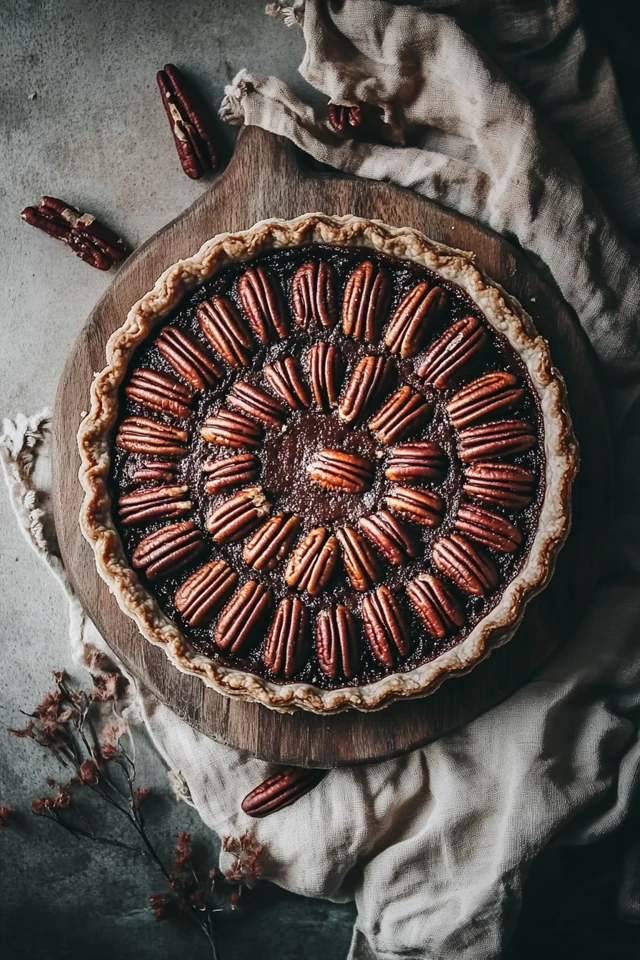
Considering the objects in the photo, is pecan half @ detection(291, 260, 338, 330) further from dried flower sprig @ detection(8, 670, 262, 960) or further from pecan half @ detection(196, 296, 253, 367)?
dried flower sprig @ detection(8, 670, 262, 960)

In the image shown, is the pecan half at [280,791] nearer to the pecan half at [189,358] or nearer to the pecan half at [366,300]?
the pecan half at [189,358]

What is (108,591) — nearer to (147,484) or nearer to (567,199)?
(147,484)

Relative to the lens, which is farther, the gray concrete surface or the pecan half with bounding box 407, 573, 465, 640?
the gray concrete surface

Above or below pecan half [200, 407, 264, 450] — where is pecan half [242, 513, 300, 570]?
below

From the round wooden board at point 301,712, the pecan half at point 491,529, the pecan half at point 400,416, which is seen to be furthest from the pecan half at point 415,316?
the pecan half at point 491,529

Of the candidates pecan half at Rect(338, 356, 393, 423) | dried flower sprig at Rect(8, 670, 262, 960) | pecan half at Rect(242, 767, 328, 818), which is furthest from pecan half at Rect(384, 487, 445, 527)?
dried flower sprig at Rect(8, 670, 262, 960)
